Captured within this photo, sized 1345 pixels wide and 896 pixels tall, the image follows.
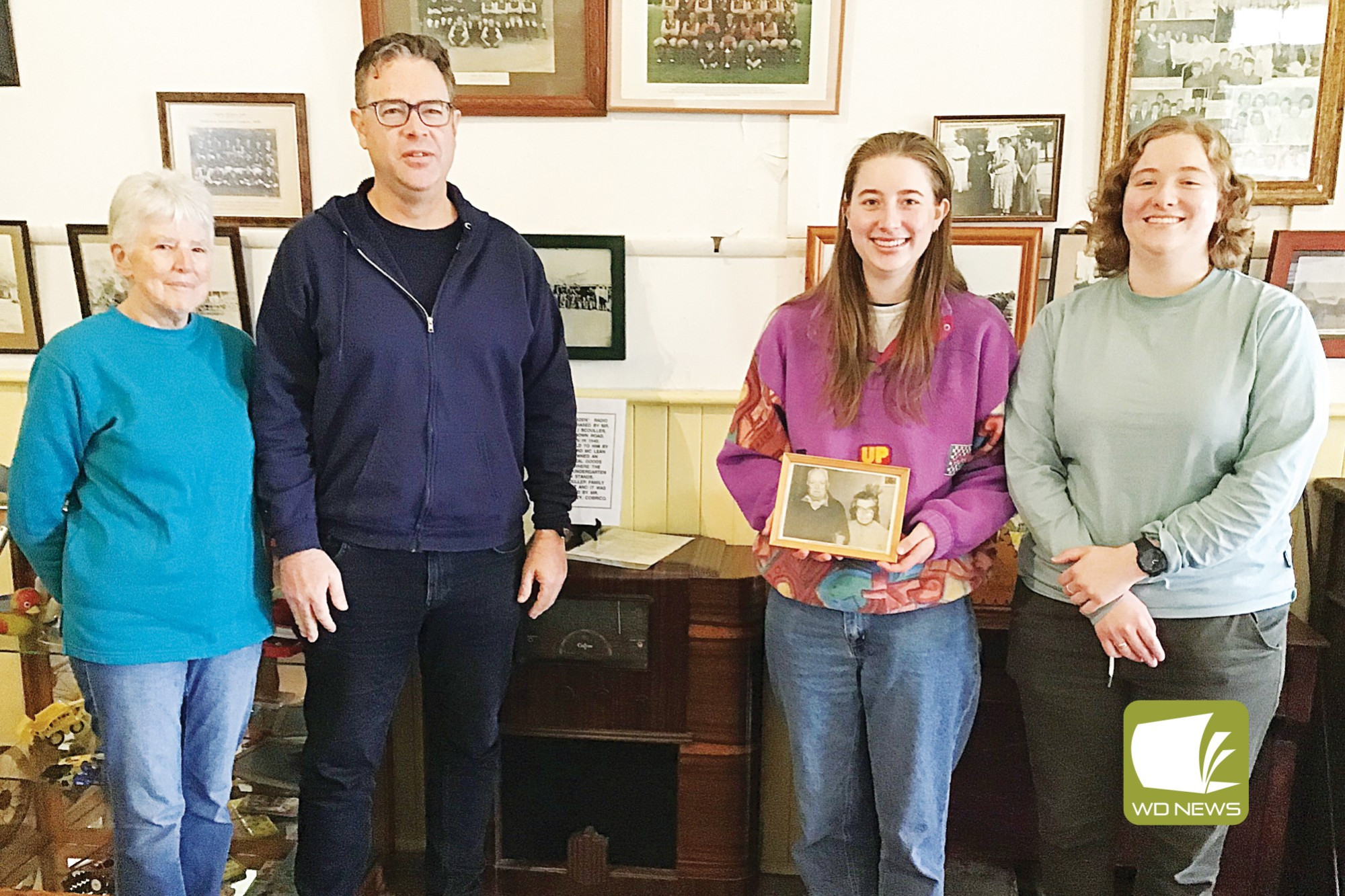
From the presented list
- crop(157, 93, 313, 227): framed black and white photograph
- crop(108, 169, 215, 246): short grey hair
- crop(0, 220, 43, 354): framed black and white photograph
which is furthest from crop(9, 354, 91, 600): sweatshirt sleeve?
crop(0, 220, 43, 354): framed black and white photograph

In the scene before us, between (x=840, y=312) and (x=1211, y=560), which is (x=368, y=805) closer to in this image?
(x=840, y=312)

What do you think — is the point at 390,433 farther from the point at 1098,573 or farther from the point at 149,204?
the point at 1098,573

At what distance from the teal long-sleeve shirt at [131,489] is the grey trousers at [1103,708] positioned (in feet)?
4.11

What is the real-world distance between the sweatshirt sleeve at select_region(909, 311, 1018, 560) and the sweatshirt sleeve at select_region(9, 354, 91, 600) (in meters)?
1.24

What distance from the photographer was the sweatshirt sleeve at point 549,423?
163cm

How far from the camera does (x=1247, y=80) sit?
6.27ft

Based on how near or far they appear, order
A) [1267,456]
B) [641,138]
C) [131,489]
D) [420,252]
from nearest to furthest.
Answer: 1. [1267,456]
2. [131,489]
3. [420,252]
4. [641,138]

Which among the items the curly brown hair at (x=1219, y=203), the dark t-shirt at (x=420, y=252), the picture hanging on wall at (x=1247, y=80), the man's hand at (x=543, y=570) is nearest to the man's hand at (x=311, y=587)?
the man's hand at (x=543, y=570)

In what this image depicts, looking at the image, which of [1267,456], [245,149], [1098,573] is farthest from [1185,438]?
[245,149]

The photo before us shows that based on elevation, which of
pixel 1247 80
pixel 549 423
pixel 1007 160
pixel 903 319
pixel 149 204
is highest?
pixel 1247 80

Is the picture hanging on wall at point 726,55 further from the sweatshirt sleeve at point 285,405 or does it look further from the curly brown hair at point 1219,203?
the sweatshirt sleeve at point 285,405

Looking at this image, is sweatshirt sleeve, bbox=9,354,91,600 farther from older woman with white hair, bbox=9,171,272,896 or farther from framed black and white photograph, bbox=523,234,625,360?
framed black and white photograph, bbox=523,234,625,360

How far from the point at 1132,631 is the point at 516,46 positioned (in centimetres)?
162

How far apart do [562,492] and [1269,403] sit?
3.55ft
